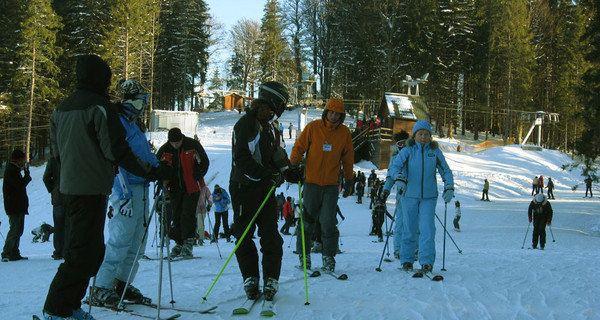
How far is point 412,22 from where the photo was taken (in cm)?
4669

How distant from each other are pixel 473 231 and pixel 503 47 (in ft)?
125

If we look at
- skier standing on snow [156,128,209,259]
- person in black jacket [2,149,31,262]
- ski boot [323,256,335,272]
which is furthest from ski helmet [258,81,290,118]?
person in black jacket [2,149,31,262]

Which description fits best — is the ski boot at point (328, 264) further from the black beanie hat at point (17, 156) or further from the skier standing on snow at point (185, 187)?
the black beanie hat at point (17, 156)

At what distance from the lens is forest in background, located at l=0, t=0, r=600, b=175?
3591 centimetres

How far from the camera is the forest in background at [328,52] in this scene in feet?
118

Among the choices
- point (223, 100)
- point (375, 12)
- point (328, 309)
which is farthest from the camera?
point (223, 100)

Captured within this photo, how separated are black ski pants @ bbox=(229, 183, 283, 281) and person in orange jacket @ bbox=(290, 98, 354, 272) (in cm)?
135

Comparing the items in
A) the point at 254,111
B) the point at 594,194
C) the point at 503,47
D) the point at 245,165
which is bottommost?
the point at 594,194

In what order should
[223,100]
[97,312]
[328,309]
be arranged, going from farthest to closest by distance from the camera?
1. [223,100]
2. [328,309]
3. [97,312]

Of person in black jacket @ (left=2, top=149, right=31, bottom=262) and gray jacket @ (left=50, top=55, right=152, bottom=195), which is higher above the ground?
gray jacket @ (left=50, top=55, right=152, bottom=195)

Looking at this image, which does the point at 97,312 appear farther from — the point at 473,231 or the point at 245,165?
the point at 473,231

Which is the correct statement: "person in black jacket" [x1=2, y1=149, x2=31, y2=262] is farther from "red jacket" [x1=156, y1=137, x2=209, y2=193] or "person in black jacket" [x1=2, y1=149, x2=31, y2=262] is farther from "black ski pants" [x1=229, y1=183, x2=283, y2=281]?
"black ski pants" [x1=229, y1=183, x2=283, y2=281]

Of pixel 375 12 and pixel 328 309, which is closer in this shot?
pixel 328 309

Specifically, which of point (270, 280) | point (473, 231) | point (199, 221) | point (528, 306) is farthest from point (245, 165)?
point (473, 231)
